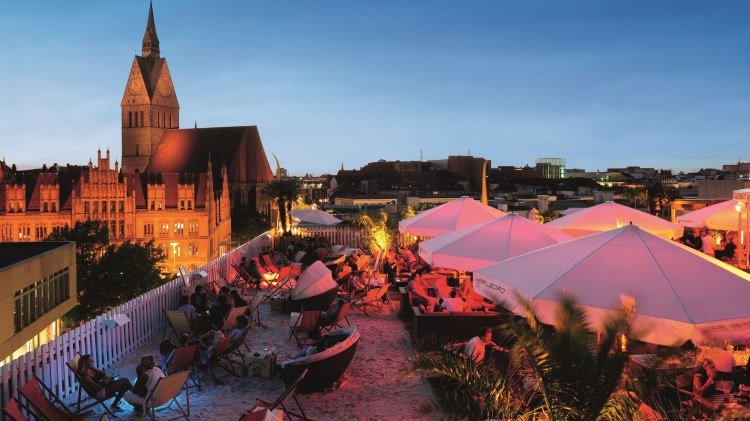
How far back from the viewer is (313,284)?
11.7 meters

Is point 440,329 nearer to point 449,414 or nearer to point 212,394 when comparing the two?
point 212,394

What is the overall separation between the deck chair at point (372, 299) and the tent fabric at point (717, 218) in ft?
34.8

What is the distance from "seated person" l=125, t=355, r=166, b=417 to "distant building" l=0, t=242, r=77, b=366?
13662 millimetres

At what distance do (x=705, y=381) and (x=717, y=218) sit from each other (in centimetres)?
1271

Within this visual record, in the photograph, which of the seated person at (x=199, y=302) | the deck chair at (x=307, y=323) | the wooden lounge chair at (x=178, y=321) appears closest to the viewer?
the deck chair at (x=307, y=323)

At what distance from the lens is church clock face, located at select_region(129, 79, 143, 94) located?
97.2 meters

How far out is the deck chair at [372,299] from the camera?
472 inches

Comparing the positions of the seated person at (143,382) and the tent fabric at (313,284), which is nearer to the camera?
the seated person at (143,382)

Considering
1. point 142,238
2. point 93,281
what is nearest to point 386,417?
point 93,281

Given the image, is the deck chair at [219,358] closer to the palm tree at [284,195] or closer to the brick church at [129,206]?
the palm tree at [284,195]

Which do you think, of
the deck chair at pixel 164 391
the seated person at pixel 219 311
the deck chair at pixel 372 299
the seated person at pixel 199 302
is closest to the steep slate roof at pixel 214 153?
the deck chair at pixel 372 299

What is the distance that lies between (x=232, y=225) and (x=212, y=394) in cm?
8405

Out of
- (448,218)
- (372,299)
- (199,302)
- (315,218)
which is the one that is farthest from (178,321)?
(315,218)

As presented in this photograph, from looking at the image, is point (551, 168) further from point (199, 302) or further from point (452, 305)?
point (199, 302)
